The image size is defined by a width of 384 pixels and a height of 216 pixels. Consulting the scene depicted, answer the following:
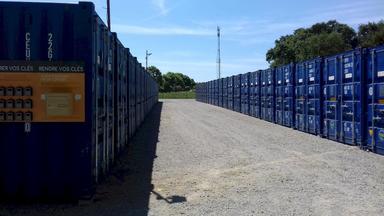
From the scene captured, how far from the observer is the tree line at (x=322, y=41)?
71250mm

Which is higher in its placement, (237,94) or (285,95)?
Result: (237,94)

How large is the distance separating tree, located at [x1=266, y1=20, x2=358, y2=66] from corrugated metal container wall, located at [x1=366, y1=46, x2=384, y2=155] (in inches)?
2200

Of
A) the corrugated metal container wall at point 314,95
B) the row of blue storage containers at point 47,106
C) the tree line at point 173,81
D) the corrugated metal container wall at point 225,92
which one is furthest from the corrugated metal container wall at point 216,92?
the tree line at point 173,81

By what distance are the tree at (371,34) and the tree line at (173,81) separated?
277 feet

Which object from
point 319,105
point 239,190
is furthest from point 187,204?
point 319,105

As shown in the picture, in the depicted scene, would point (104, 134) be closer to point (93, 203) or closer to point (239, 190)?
point (93, 203)

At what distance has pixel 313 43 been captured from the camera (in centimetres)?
7169

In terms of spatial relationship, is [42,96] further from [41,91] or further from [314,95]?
[314,95]

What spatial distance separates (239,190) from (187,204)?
1360 millimetres

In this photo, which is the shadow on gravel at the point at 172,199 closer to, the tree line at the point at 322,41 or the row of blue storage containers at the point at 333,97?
the row of blue storage containers at the point at 333,97

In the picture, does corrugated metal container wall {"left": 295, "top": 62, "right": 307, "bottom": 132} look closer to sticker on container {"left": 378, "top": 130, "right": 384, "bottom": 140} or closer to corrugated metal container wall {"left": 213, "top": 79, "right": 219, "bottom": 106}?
sticker on container {"left": 378, "top": 130, "right": 384, "bottom": 140}

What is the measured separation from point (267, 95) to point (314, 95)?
850 cm

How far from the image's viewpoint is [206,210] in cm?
720

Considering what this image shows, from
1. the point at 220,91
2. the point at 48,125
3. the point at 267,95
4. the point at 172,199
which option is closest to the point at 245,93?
the point at 267,95
